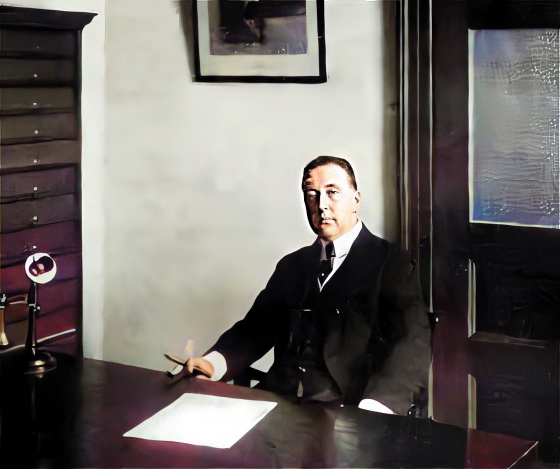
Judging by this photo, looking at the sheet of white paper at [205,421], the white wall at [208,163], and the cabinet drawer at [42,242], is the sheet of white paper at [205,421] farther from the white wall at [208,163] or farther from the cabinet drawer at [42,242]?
the cabinet drawer at [42,242]

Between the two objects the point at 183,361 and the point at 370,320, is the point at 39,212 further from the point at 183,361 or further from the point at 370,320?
the point at 370,320

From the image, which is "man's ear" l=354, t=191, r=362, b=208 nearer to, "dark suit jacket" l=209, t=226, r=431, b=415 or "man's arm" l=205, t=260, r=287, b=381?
"dark suit jacket" l=209, t=226, r=431, b=415

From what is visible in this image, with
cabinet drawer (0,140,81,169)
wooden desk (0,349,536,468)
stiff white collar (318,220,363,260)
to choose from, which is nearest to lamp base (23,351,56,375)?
wooden desk (0,349,536,468)

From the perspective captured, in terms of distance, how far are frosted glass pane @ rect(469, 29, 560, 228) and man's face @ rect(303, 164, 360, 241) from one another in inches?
10.6

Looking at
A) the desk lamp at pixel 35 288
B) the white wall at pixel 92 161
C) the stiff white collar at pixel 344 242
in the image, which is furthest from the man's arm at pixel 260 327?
the desk lamp at pixel 35 288

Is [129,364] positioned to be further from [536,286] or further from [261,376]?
[536,286]

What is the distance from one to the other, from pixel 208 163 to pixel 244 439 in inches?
25.1

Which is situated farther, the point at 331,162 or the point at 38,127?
the point at 38,127

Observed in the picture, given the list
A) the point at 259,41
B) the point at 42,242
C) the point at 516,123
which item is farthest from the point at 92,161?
the point at 516,123

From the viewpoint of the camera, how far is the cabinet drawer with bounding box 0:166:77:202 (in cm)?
162

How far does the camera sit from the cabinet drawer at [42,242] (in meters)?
1.63

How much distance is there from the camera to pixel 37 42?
161 centimetres

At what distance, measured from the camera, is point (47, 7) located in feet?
5.33

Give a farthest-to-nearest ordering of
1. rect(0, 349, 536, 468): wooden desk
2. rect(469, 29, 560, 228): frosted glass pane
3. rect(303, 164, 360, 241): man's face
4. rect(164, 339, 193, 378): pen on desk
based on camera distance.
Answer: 1. rect(164, 339, 193, 378): pen on desk
2. rect(303, 164, 360, 241): man's face
3. rect(469, 29, 560, 228): frosted glass pane
4. rect(0, 349, 536, 468): wooden desk
